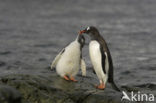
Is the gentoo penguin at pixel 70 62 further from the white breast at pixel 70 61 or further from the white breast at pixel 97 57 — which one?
the white breast at pixel 97 57

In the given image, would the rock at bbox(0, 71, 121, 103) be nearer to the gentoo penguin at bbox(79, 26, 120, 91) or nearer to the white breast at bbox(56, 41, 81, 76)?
the gentoo penguin at bbox(79, 26, 120, 91)

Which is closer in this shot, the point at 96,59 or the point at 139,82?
the point at 96,59

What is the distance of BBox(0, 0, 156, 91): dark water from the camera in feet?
45.2

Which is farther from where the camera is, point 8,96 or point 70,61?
point 70,61

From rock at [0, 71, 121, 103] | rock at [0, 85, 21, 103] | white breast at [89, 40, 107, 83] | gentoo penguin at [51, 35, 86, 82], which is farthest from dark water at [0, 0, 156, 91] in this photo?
rock at [0, 85, 21, 103]

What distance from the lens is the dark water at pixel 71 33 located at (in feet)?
45.2

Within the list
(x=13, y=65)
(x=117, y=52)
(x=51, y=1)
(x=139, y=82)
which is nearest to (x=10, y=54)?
(x=13, y=65)

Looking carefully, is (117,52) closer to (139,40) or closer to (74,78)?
(139,40)

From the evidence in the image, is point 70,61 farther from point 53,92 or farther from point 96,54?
point 53,92

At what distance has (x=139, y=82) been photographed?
464 inches

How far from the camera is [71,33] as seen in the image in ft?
70.9

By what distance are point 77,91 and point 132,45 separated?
1063cm

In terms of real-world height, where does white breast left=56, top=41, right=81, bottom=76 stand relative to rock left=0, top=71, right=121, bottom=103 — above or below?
above

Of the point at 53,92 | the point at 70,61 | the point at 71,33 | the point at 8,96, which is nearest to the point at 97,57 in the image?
the point at 70,61
